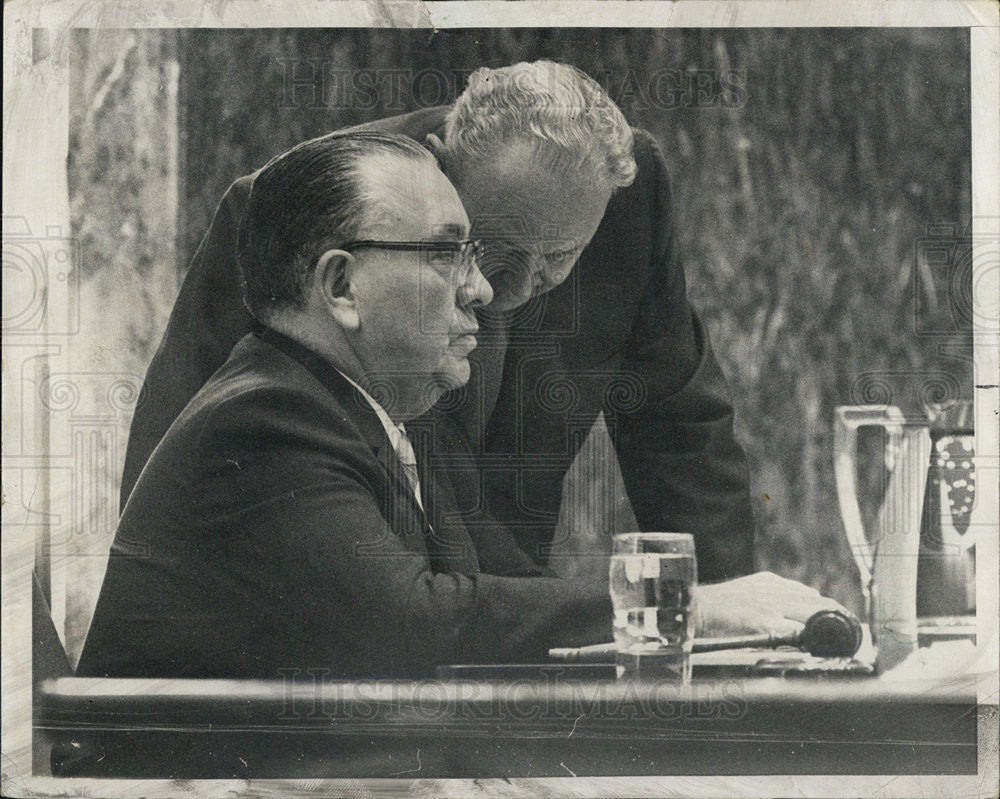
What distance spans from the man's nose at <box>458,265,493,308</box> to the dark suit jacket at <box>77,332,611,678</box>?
29 centimetres

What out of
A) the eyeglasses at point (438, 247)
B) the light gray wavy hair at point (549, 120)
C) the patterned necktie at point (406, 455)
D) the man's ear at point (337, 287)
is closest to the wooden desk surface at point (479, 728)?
the patterned necktie at point (406, 455)

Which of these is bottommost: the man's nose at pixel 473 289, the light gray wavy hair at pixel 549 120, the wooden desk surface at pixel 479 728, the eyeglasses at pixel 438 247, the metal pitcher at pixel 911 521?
the wooden desk surface at pixel 479 728

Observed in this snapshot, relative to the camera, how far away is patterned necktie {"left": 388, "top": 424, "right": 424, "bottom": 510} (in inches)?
79.3

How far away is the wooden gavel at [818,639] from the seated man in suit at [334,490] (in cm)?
5

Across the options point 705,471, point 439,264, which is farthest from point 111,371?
point 705,471

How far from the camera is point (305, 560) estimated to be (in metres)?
1.96

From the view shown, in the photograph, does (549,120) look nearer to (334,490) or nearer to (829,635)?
(334,490)

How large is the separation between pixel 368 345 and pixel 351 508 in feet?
1.09

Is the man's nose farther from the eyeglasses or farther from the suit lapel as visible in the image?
the suit lapel

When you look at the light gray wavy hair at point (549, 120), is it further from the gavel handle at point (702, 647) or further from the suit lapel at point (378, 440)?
the gavel handle at point (702, 647)

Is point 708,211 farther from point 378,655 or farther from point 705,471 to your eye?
point 378,655

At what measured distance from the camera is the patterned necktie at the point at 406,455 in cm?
201

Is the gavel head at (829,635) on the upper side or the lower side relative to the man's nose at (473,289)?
lower

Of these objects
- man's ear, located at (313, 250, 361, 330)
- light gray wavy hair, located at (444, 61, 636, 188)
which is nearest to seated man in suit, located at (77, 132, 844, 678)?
man's ear, located at (313, 250, 361, 330)
